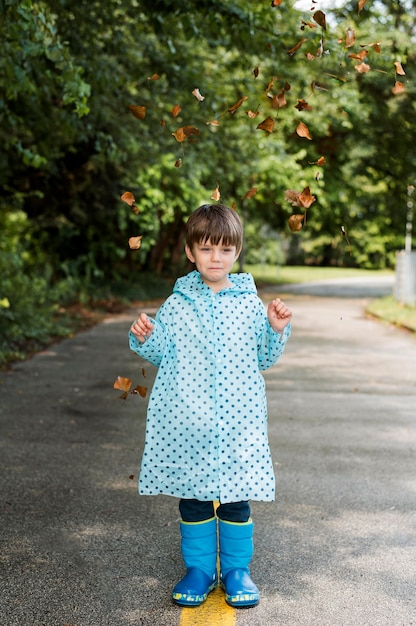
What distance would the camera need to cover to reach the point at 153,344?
3.44m

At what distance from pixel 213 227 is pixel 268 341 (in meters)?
0.52

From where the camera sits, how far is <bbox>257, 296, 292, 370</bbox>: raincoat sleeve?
3412mm

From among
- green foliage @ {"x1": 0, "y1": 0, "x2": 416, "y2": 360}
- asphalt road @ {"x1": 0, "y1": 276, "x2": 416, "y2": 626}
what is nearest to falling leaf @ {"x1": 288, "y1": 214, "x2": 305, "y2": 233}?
green foliage @ {"x1": 0, "y1": 0, "x2": 416, "y2": 360}

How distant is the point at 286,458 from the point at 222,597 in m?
2.46

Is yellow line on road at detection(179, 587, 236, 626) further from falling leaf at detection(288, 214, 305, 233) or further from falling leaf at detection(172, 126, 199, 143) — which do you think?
falling leaf at detection(172, 126, 199, 143)

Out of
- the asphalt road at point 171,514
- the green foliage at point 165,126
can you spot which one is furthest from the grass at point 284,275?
the asphalt road at point 171,514

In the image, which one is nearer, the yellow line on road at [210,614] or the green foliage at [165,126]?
the yellow line on road at [210,614]

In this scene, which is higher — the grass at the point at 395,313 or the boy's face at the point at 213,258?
the boy's face at the point at 213,258

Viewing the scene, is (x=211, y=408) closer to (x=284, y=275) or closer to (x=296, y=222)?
(x=296, y=222)

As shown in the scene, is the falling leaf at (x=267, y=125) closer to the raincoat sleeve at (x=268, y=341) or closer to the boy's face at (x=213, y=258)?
the boy's face at (x=213, y=258)

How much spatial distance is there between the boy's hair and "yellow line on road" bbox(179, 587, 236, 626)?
146cm

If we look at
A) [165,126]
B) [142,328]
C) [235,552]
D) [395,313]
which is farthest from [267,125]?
[395,313]

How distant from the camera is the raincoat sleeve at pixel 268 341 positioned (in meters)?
3.41

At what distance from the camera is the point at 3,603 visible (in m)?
3.29
